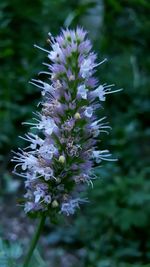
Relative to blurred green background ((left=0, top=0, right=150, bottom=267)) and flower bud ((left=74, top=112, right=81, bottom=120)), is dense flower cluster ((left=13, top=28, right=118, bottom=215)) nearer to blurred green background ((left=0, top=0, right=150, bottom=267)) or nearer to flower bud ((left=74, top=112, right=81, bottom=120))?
flower bud ((left=74, top=112, right=81, bottom=120))

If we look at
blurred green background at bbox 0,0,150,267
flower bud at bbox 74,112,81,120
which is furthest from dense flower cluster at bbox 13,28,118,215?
blurred green background at bbox 0,0,150,267

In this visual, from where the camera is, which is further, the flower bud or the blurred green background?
the blurred green background

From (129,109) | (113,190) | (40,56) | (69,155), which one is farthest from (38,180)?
(129,109)

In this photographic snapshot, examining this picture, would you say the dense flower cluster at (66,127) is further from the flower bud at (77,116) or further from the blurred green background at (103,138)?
the blurred green background at (103,138)

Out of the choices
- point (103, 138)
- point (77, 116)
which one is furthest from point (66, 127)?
point (103, 138)

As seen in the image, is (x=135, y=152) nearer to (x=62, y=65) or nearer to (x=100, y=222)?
(x=100, y=222)

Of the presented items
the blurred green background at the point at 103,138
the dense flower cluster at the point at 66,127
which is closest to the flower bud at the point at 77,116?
the dense flower cluster at the point at 66,127
